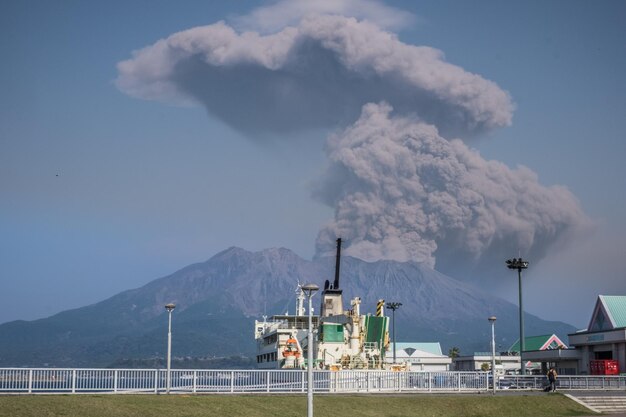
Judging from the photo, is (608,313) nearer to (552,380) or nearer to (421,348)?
(552,380)

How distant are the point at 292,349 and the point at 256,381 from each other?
28.9m

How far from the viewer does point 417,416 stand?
1786 inches

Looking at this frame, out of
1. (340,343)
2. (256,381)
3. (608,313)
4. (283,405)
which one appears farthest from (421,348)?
(283,405)

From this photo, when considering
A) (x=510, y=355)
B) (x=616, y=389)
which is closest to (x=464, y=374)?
(x=616, y=389)

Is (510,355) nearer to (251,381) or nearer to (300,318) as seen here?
(300,318)

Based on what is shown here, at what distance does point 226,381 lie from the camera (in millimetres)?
48844

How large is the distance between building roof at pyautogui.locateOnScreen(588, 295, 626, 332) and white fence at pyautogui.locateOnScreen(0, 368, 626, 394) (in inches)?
994

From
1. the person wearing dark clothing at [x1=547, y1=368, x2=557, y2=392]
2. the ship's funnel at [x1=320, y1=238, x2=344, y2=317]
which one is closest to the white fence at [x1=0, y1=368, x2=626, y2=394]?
the person wearing dark clothing at [x1=547, y1=368, x2=557, y2=392]

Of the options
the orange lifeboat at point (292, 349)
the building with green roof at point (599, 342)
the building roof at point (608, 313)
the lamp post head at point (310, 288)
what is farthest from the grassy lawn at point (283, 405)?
the building roof at point (608, 313)

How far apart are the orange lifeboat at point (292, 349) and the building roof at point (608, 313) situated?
3284 cm

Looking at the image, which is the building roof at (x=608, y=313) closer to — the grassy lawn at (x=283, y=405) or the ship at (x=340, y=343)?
the ship at (x=340, y=343)

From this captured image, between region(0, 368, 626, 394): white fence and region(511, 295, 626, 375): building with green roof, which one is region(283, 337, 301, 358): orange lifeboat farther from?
region(511, 295, 626, 375): building with green roof

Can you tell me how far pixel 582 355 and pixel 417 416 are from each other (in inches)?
2098

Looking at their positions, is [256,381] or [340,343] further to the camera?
[340,343]
